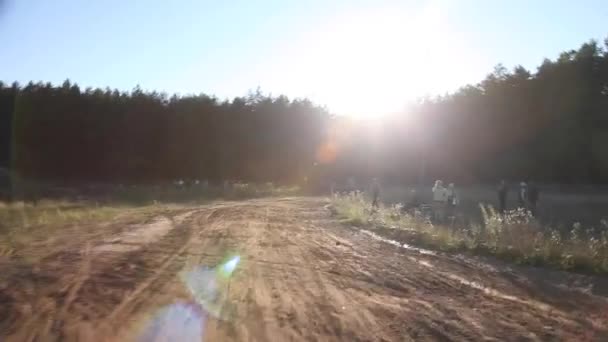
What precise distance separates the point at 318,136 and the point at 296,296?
70.2 metres

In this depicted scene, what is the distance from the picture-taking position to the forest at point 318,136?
63.1 meters

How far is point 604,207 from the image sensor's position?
41.9 metres

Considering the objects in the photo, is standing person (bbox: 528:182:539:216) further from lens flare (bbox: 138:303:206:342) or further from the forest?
the forest

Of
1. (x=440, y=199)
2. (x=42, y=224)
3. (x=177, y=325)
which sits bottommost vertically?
(x=177, y=325)

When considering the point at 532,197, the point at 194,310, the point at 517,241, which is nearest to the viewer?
the point at 194,310

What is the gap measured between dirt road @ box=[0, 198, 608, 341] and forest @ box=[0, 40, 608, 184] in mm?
47535

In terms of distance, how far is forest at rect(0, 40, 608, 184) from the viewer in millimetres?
63125

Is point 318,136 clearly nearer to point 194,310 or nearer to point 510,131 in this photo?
point 510,131

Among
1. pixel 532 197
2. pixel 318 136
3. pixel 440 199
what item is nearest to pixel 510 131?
pixel 318 136

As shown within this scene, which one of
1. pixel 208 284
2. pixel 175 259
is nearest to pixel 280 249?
pixel 175 259

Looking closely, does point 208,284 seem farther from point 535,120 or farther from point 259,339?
point 535,120

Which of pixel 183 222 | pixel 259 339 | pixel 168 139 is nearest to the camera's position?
pixel 259 339

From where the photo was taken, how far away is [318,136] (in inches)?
3157

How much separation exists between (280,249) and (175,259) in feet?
10.3
